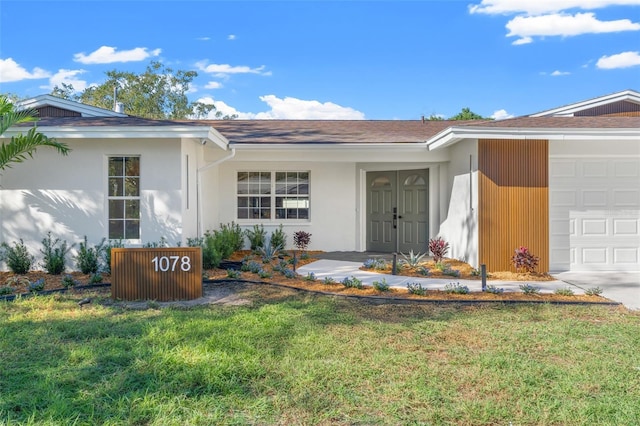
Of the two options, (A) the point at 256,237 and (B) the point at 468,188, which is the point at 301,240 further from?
(B) the point at 468,188

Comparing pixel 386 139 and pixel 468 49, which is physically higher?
pixel 468 49

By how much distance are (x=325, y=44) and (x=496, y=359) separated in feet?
52.1

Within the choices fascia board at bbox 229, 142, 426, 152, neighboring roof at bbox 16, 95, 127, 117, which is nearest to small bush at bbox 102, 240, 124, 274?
fascia board at bbox 229, 142, 426, 152

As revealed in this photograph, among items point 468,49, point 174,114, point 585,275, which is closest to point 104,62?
point 174,114

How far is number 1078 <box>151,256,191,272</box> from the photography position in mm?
6773

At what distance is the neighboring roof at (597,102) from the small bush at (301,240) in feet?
31.4

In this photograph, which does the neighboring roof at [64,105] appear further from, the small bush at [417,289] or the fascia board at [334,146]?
the small bush at [417,289]

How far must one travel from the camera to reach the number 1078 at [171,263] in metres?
6.77

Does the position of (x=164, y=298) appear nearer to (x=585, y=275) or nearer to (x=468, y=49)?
(x=585, y=275)

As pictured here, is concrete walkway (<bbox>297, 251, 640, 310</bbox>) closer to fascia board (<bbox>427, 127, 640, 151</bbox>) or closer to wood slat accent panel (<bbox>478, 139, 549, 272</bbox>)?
wood slat accent panel (<bbox>478, 139, 549, 272</bbox>)

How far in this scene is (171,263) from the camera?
6.80 meters

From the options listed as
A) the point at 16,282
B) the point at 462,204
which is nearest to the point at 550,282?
the point at 462,204

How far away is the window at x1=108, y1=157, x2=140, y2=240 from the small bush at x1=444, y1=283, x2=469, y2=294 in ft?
19.3

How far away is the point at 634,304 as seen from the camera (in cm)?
650
